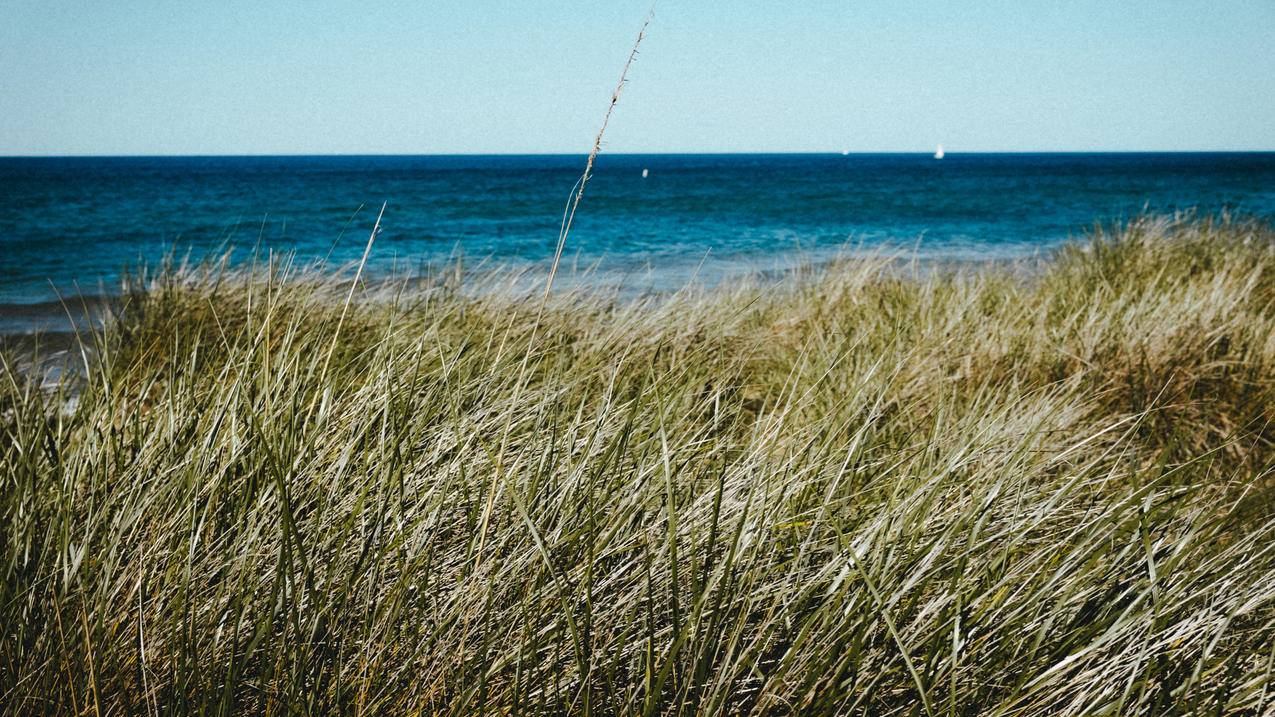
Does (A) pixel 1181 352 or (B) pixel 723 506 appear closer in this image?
(B) pixel 723 506

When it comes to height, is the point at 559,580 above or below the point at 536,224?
below

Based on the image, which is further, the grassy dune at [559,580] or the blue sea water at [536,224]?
the blue sea water at [536,224]

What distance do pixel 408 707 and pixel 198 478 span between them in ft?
1.83

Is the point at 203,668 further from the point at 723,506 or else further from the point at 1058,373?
the point at 1058,373

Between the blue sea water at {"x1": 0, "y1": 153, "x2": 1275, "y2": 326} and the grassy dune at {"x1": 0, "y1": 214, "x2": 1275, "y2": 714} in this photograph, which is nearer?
the grassy dune at {"x1": 0, "y1": 214, "x2": 1275, "y2": 714}

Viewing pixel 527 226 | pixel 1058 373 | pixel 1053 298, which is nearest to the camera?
pixel 1058 373

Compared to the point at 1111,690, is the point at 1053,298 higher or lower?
higher

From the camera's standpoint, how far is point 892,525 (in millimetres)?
1363

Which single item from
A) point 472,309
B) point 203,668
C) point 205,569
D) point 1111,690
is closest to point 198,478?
point 205,569

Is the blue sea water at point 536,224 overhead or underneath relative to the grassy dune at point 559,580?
overhead

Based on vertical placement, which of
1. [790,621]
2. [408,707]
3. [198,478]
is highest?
[198,478]

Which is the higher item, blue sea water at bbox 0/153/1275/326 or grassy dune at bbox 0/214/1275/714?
blue sea water at bbox 0/153/1275/326

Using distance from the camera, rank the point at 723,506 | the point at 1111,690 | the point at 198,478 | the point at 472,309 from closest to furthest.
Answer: the point at 1111,690
the point at 198,478
the point at 723,506
the point at 472,309

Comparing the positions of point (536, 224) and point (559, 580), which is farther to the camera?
point (536, 224)
